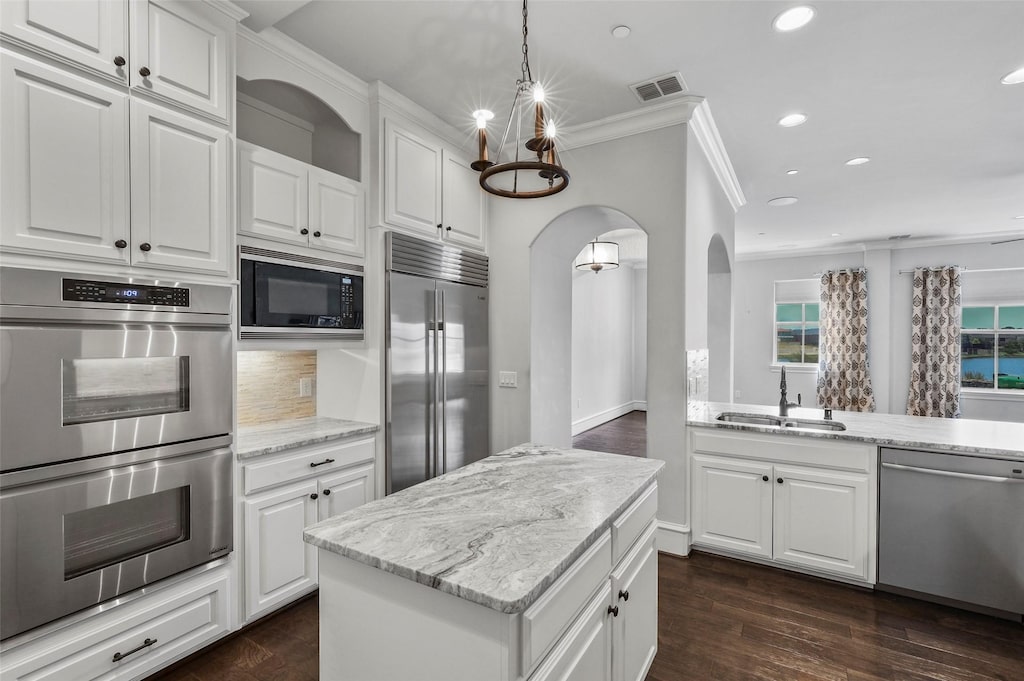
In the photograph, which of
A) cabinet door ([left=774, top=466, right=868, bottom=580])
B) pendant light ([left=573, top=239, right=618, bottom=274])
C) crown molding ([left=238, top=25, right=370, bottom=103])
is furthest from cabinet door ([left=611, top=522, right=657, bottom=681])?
pendant light ([left=573, top=239, right=618, bottom=274])

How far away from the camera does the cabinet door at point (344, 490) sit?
2635 millimetres

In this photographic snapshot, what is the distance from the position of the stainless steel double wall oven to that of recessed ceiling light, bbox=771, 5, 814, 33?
2877mm

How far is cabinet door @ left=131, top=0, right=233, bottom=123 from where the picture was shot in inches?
75.0

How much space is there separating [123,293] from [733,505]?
3442 millimetres

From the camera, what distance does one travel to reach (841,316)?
7824 millimetres

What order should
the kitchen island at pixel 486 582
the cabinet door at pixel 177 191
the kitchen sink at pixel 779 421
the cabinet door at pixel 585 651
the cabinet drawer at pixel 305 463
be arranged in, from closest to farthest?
the kitchen island at pixel 486 582 → the cabinet door at pixel 585 651 → the cabinet door at pixel 177 191 → the cabinet drawer at pixel 305 463 → the kitchen sink at pixel 779 421

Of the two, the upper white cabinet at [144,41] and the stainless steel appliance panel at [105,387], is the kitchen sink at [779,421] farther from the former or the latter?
the upper white cabinet at [144,41]

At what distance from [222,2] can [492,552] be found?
8.29 feet

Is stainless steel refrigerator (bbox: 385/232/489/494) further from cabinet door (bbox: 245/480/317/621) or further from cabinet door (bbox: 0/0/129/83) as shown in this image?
cabinet door (bbox: 0/0/129/83)

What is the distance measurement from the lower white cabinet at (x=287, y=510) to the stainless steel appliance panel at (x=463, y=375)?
32.1 inches

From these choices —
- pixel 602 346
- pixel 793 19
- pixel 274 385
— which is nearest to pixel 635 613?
pixel 274 385

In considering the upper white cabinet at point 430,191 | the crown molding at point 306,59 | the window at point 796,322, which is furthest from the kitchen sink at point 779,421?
the window at point 796,322

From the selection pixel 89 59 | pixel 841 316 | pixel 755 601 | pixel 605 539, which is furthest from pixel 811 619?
pixel 841 316

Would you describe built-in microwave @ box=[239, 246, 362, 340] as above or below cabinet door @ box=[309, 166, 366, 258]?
below
